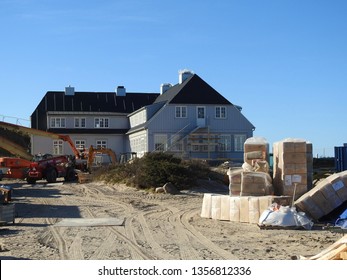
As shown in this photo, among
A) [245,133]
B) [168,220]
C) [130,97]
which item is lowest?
[168,220]

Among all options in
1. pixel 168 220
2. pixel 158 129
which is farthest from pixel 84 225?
pixel 158 129

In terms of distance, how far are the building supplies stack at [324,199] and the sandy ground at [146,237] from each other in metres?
1.44

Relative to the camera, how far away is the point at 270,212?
49.1ft

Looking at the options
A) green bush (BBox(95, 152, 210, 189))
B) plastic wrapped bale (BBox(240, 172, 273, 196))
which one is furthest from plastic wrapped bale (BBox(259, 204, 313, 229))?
green bush (BBox(95, 152, 210, 189))

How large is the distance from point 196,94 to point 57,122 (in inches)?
612

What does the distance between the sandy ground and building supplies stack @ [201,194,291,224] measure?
34 cm

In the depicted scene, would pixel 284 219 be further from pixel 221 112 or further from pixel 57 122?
pixel 57 122

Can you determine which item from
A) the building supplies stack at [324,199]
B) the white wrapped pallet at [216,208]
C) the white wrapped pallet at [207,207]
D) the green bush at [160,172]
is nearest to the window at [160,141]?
the green bush at [160,172]

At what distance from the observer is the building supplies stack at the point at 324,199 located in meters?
15.9

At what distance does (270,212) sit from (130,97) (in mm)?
47650

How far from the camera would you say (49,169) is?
36.7 meters

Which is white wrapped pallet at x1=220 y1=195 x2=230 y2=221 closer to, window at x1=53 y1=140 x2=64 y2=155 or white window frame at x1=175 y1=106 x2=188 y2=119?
white window frame at x1=175 y1=106 x2=188 y2=119

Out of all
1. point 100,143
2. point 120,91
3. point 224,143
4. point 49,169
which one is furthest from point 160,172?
point 120,91
